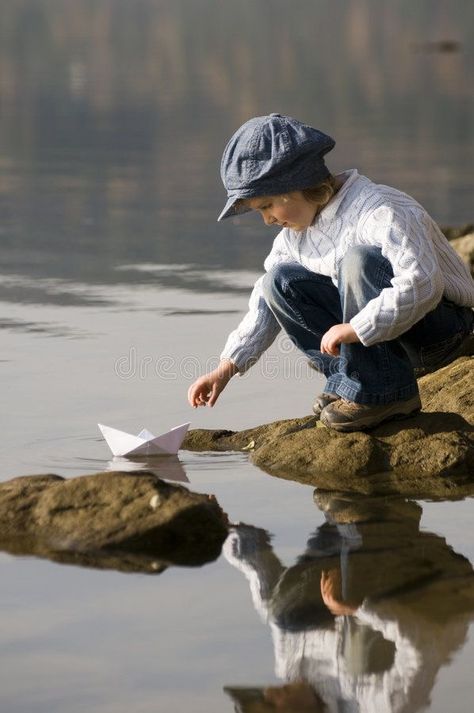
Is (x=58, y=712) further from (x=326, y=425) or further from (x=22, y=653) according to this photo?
(x=326, y=425)

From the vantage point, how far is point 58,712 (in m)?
3.20

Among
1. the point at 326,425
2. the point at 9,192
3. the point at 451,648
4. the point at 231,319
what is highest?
the point at 451,648

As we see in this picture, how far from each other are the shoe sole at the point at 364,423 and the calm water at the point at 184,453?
0.32m

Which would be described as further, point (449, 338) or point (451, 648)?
point (449, 338)

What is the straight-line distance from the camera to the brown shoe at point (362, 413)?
5.20 m

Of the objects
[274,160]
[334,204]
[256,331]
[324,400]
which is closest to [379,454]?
[324,400]

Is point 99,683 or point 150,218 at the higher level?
point 99,683

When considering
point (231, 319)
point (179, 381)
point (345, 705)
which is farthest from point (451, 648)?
point (231, 319)

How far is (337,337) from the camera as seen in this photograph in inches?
194

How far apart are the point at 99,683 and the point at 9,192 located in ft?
30.3

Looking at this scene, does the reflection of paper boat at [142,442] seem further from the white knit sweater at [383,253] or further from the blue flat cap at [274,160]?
the blue flat cap at [274,160]

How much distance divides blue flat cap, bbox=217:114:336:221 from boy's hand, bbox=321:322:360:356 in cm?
48

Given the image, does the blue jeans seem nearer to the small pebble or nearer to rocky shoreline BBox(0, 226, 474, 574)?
rocky shoreline BBox(0, 226, 474, 574)

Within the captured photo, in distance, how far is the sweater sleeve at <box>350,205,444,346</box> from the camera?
4.88 m
